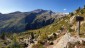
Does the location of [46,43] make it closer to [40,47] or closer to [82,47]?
[40,47]

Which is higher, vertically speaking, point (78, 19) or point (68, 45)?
point (78, 19)

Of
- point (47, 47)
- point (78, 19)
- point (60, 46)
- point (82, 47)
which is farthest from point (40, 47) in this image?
point (82, 47)

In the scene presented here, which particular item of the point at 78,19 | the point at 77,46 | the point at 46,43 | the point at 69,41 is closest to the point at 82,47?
the point at 77,46

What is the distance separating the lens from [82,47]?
38500 mm

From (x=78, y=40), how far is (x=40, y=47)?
18.5 m

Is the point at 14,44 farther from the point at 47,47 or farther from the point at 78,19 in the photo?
the point at 78,19

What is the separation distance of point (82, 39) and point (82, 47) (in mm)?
3422

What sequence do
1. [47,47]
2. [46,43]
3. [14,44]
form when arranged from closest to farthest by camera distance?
[47,47], [46,43], [14,44]

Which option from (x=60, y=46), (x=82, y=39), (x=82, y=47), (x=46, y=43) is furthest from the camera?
(x=46, y=43)

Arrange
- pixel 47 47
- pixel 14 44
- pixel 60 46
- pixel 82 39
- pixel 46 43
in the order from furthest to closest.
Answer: pixel 14 44
pixel 46 43
pixel 47 47
pixel 60 46
pixel 82 39

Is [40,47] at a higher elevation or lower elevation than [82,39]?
lower

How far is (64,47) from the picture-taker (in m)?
42.7

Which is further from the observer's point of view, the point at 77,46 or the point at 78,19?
the point at 78,19

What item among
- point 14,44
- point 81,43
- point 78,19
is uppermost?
point 78,19
